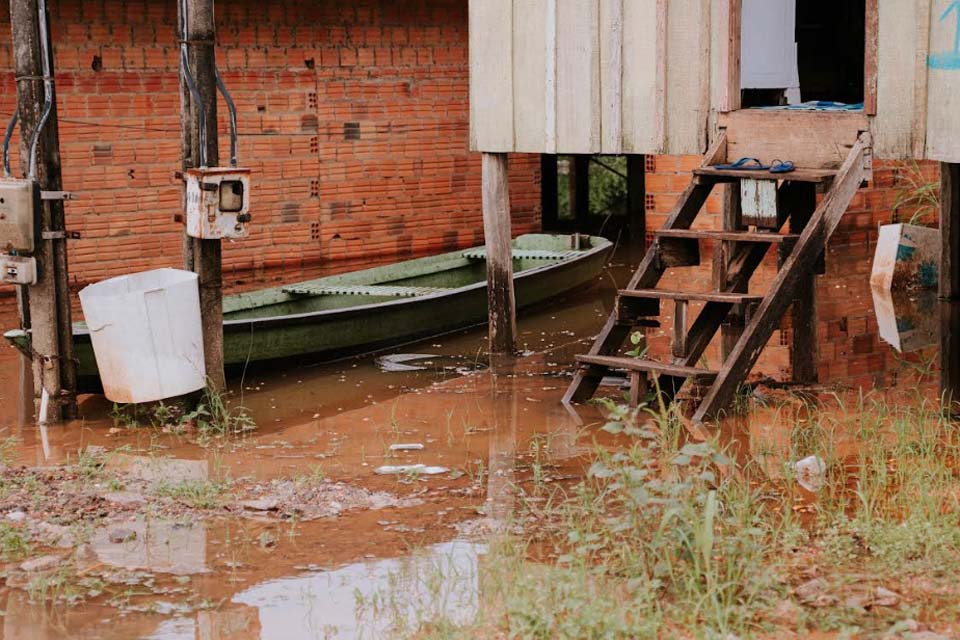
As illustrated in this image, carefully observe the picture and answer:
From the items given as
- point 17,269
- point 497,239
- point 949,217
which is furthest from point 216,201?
point 949,217

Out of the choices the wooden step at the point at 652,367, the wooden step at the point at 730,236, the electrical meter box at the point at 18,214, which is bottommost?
the wooden step at the point at 652,367

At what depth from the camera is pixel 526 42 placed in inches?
410

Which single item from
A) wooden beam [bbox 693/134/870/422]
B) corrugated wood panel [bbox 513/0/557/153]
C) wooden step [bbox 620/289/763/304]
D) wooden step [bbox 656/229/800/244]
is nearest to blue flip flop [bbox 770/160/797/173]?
wooden beam [bbox 693/134/870/422]

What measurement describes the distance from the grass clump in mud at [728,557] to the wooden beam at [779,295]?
1.02 meters

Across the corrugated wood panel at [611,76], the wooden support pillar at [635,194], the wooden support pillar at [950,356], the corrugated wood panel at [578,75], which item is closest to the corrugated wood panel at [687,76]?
the corrugated wood panel at [611,76]

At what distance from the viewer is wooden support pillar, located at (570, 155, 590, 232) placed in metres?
19.2

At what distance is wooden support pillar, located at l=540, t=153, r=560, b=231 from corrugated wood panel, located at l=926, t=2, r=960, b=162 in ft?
35.5

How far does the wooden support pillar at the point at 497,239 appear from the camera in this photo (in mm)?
11086

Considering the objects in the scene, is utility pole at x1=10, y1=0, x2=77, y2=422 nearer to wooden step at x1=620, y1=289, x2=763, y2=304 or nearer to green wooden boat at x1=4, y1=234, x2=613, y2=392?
green wooden boat at x1=4, y1=234, x2=613, y2=392

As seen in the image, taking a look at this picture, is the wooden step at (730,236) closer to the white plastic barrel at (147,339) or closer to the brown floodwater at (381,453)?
the brown floodwater at (381,453)

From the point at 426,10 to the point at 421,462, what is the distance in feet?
31.2

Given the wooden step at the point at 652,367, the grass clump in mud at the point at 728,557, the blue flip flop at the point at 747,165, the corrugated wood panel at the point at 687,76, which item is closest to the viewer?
the grass clump in mud at the point at 728,557

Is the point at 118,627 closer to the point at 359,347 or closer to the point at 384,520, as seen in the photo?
the point at 384,520

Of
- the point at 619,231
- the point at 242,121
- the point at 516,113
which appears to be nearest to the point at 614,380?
the point at 516,113
